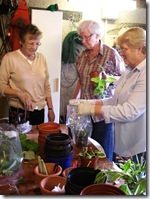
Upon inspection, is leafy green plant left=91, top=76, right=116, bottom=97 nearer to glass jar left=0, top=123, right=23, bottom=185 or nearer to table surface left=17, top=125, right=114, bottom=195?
table surface left=17, top=125, right=114, bottom=195

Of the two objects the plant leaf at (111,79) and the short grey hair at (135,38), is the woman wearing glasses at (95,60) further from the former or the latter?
the short grey hair at (135,38)

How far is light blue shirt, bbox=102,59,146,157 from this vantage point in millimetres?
753

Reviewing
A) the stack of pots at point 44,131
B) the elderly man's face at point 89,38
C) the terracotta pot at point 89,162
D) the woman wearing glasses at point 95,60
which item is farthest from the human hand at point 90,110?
the elderly man's face at point 89,38

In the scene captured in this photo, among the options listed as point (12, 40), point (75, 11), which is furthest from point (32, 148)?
point (75, 11)

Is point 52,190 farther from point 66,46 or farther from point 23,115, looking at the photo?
point 66,46

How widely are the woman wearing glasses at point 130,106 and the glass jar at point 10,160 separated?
283 mm

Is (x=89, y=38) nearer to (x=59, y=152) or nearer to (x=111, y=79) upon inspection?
(x=111, y=79)

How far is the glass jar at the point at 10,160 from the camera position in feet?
1.88

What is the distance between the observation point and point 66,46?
62.9 inches

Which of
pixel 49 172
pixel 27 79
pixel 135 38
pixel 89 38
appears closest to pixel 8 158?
pixel 49 172

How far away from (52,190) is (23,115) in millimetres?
663

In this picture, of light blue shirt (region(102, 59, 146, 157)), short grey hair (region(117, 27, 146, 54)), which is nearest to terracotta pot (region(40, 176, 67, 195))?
light blue shirt (region(102, 59, 146, 157))

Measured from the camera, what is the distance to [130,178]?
1.79 ft

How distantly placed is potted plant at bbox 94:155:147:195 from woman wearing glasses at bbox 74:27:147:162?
17 cm
